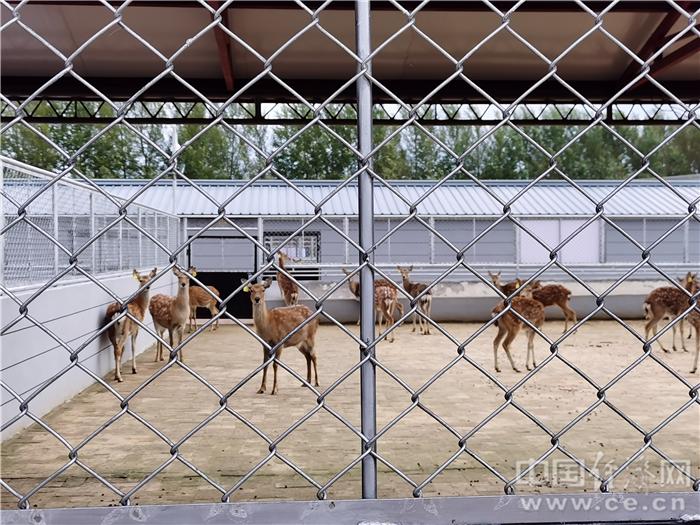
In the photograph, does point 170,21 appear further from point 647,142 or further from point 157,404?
point 647,142

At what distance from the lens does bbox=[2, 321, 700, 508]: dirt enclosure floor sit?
303 cm

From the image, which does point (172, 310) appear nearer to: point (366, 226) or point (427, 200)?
point (366, 226)

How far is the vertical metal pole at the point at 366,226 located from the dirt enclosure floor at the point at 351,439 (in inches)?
17.3

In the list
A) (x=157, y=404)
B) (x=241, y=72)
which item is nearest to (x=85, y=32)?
(x=241, y=72)

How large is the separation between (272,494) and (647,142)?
92.4 feet

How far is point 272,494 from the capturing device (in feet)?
9.70

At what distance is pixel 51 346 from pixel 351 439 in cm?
254

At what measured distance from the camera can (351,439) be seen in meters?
3.96

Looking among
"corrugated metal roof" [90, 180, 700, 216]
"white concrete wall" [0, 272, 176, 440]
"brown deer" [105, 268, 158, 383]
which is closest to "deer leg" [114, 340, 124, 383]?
"brown deer" [105, 268, 158, 383]

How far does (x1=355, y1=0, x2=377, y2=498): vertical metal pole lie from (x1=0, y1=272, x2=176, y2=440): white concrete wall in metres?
2.52

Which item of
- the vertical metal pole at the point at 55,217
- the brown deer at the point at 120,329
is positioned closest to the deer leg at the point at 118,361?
the brown deer at the point at 120,329

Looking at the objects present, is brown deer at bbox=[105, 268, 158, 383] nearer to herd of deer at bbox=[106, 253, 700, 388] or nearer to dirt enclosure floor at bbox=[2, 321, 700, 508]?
herd of deer at bbox=[106, 253, 700, 388]

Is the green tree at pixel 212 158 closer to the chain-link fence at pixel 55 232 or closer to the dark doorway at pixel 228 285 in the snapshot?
the dark doorway at pixel 228 285

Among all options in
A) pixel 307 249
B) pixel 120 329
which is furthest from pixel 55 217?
pixel 307 249
